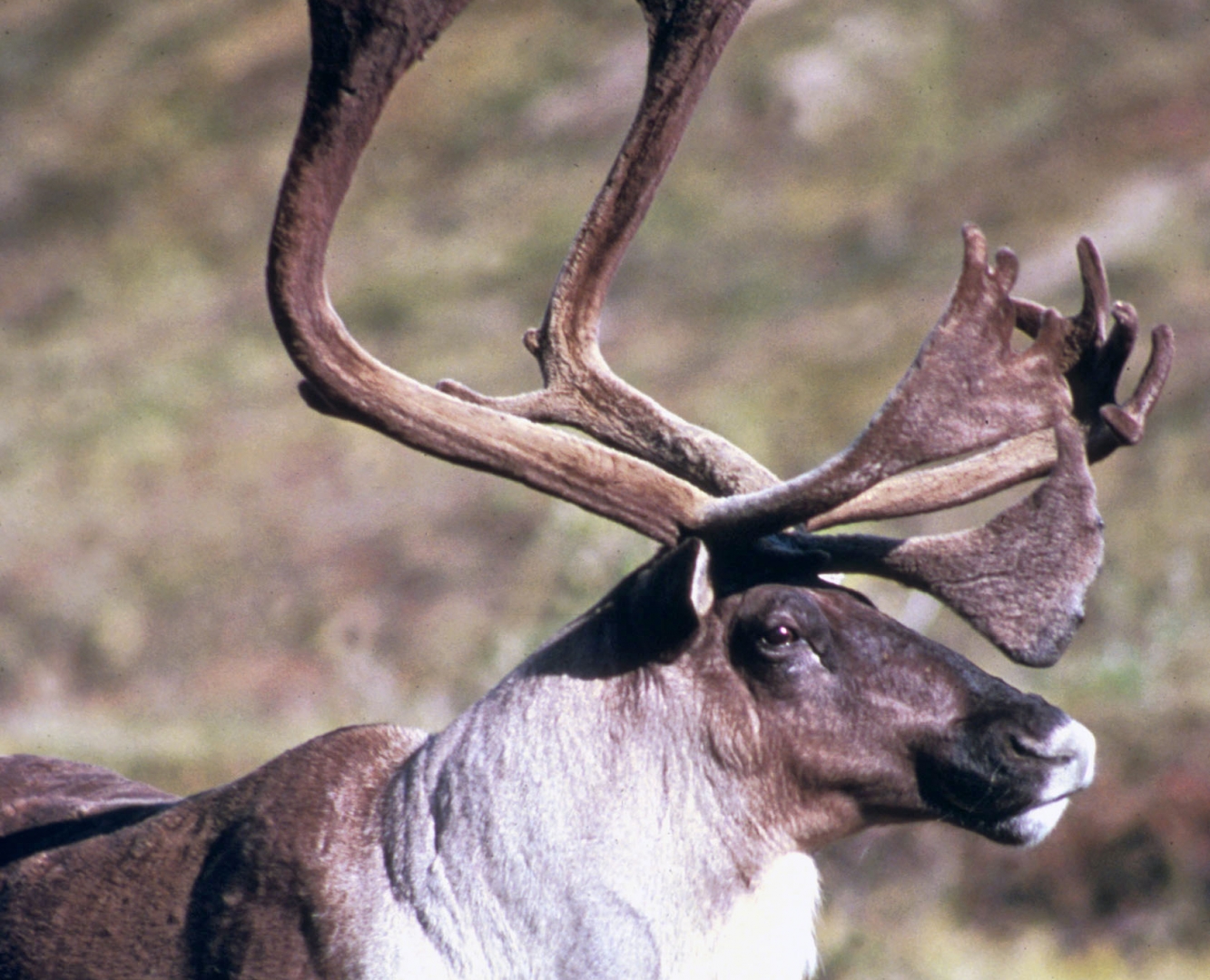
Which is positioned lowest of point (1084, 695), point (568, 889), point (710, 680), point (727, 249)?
point (727, 249)

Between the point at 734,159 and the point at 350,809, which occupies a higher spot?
the point at 350,809

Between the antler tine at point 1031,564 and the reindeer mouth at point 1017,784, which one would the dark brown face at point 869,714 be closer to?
the reindeer mouth at point 1017,784

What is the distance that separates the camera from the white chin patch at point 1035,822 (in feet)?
11.9

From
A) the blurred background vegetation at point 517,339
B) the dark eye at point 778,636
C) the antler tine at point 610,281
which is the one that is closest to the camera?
the dark eye at point 778,636

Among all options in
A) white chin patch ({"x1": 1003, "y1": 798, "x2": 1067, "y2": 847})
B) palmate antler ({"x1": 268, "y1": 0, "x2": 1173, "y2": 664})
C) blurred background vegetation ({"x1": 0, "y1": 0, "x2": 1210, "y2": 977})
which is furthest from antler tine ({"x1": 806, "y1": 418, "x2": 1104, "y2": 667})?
blurred background vegetation ({"x1": 0, "y1": 0, "x2": 1210, "y2": 977})

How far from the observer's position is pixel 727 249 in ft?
100

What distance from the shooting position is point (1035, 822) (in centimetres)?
363

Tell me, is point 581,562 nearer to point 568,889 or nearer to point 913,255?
point 568,889

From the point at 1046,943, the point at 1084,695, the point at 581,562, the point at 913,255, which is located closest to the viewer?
the point at 1046,943

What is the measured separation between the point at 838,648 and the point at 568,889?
748 mm

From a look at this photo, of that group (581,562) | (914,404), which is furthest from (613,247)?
(581,562)

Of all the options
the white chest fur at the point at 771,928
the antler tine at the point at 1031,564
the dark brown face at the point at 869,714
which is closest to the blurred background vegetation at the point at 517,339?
the white chest fur at the point at 771,928

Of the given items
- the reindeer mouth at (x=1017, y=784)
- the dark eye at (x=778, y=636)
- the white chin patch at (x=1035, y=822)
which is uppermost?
the dark eye at (x=778, y=636)

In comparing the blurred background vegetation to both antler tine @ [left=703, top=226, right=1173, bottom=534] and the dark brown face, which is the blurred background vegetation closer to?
the dark brown face
